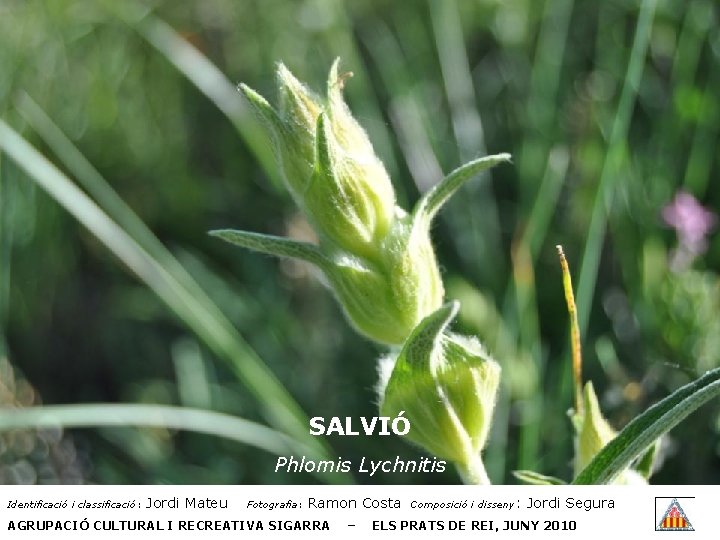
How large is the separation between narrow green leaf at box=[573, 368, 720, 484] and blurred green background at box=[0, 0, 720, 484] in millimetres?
336

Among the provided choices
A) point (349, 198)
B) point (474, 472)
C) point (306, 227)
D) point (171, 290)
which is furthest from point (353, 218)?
point (306, 227)

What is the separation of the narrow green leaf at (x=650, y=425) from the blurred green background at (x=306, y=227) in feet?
1.10

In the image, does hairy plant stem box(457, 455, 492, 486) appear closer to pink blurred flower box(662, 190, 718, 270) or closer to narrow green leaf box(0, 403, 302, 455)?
narrow green leaf box(0, 403, 302, 455)

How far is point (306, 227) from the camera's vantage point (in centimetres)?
122

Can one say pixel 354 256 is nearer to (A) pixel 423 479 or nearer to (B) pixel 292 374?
(A) pixel 423 479

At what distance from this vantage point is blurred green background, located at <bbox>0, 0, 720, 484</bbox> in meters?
0.96

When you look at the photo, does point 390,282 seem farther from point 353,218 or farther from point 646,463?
point 646,463

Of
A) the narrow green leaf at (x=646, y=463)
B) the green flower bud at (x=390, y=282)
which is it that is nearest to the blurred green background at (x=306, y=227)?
the narrow green leaf at (x=646, y=463)

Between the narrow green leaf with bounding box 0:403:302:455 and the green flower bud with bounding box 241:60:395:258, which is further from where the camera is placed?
the narrow green leaf with bounding box 0:403:302:455

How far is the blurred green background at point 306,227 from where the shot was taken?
956mm

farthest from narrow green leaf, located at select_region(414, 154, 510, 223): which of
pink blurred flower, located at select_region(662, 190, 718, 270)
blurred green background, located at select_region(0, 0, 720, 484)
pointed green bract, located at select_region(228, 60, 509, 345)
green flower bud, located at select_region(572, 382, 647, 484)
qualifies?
pink blurred flower, located at select_region(662, 190, 718, 270)

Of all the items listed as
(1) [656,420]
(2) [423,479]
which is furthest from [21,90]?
(1) [656,420]

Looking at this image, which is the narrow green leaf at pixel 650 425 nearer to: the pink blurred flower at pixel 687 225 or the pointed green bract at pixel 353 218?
the pointed green bract at pixel 353 218
